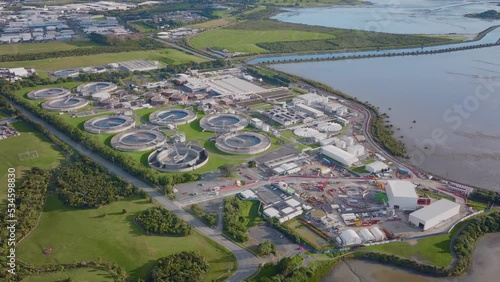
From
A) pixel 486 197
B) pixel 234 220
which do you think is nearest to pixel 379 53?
→ pixel 486 197

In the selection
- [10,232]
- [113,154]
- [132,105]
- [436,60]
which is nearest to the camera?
[10,232]

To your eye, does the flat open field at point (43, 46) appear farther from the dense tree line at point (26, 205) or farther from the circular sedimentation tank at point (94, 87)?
the dense tree line at point (26, 205)

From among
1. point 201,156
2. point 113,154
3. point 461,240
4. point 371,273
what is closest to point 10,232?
point 113,154

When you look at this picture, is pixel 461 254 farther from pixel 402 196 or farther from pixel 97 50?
pixel 97 50

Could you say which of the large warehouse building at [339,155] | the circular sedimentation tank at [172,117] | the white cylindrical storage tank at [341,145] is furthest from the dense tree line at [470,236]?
the circular sedimentation tank at [172,117]

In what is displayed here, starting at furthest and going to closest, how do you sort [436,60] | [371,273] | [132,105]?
[436,60]
[132,105]
[371,273]

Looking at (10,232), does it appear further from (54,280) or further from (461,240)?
(461,240)
